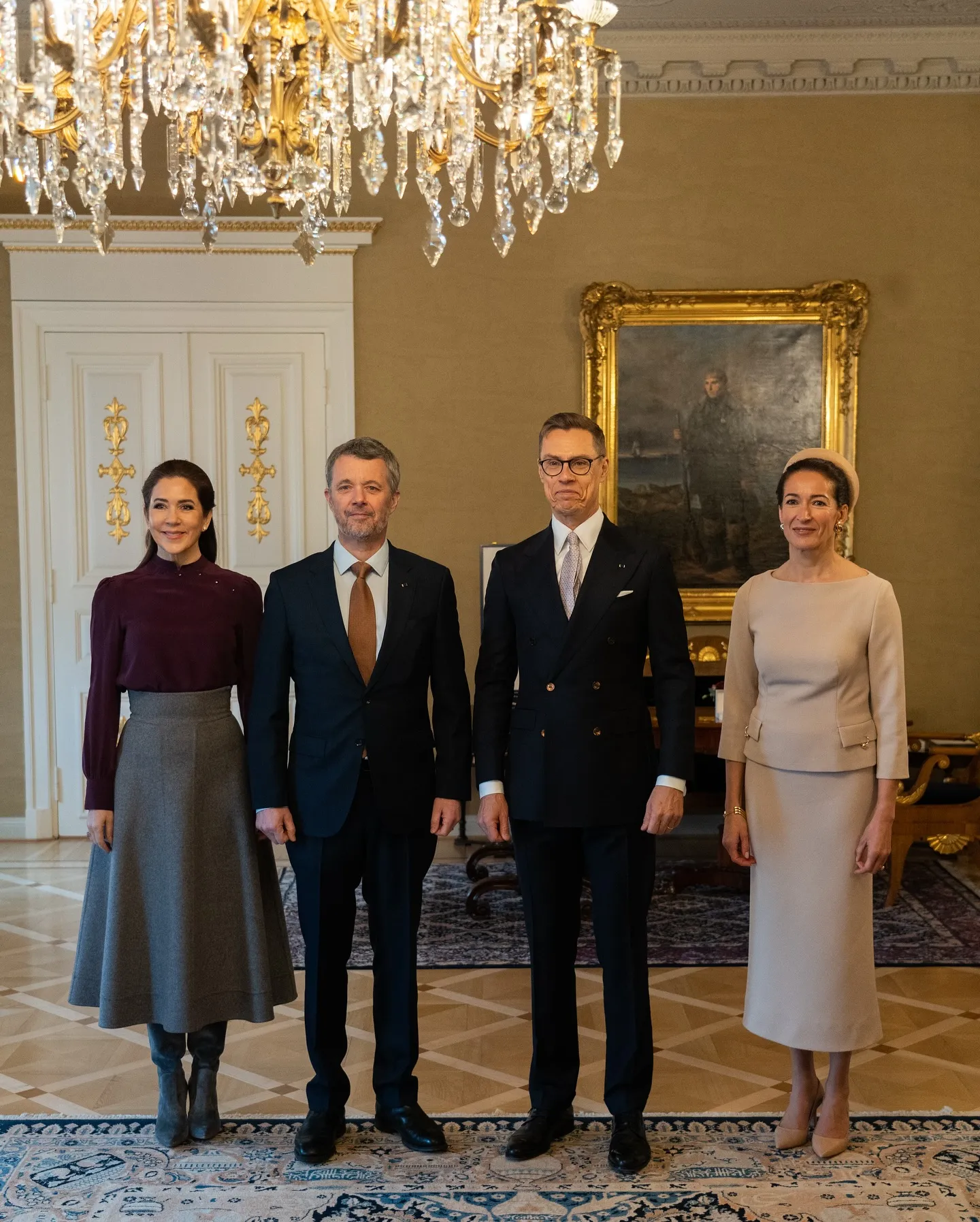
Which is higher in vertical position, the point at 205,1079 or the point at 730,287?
the point at 730,287

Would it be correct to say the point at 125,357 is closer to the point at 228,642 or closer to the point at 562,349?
the point at 562,349

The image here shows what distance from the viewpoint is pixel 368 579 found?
3.31 m

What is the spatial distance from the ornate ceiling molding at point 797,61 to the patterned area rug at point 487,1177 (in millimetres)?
5363

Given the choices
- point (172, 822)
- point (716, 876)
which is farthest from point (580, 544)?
point (716, 876)

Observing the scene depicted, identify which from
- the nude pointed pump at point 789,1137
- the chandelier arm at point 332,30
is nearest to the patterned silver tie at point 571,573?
the chandelier arm at point 332,30

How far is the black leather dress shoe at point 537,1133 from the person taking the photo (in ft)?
10.6

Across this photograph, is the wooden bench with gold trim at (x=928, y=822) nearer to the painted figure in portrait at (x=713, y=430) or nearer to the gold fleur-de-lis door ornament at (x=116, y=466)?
the painted figure in portrait at (x=713, y=430)

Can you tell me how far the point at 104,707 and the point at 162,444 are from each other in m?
3.94

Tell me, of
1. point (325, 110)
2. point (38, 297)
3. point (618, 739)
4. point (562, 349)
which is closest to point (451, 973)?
point (618, 739)

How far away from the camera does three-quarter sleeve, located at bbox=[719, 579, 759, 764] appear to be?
3.43m

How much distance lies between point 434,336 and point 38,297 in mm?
2163

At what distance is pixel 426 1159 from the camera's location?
324 cm

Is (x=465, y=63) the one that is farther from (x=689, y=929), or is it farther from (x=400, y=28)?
(x=689, y=929)

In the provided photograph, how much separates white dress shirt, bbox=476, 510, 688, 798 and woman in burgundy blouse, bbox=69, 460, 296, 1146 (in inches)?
25.6
